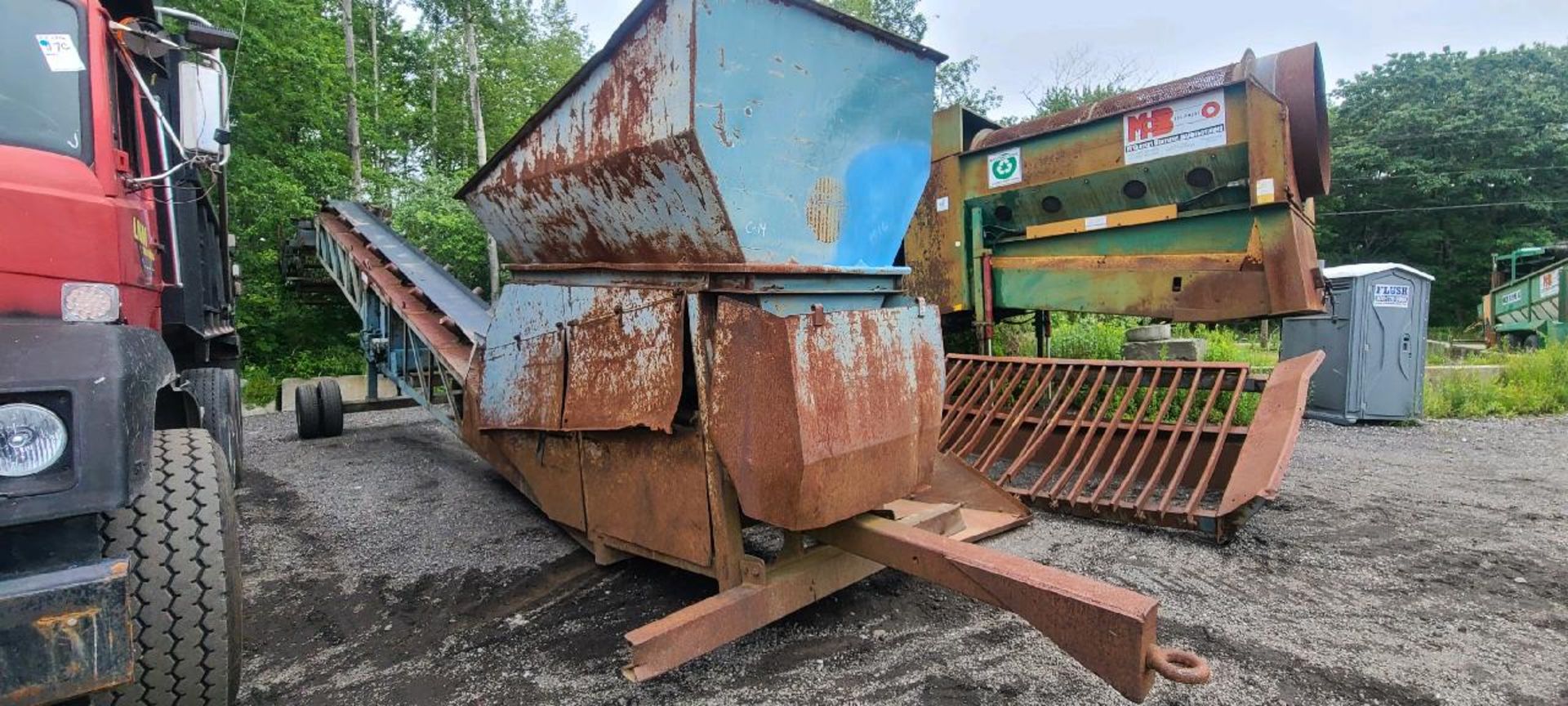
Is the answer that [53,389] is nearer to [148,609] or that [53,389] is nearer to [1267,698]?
[148,609]

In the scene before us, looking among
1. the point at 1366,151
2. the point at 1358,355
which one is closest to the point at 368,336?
the point at 1358,355

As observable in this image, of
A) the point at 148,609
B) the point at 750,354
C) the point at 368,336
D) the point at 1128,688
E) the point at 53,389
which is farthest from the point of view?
the point at 368,336

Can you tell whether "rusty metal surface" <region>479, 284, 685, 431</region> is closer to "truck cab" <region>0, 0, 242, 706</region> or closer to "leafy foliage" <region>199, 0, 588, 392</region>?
"truck cab" <region>0, 0, 242, 706</region>

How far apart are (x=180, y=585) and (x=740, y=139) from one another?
6.95 ft

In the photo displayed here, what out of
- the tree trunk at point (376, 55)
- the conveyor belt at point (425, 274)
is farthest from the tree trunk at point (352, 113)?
the conveyor belt at point (425, 274)

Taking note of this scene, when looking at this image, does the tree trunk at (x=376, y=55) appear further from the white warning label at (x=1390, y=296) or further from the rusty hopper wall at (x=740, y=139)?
the white warning label at (x=1390, y=296)

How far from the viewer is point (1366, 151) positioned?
28750 mm

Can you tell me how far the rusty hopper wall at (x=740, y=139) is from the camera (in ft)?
8.23

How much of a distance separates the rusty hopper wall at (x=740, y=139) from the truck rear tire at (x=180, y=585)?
1.65 meters

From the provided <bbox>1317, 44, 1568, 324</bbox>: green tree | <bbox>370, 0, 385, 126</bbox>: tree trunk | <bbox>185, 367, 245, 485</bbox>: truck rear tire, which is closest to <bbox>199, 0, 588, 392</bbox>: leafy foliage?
<bbox>370, 0, 385, 126</bbox>: tree trunk

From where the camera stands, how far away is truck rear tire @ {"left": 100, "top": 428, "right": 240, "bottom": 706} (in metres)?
1.94

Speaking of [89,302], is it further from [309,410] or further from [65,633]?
[309,410]

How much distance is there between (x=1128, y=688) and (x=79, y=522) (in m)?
2.51

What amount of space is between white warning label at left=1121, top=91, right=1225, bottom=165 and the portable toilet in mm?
3840
